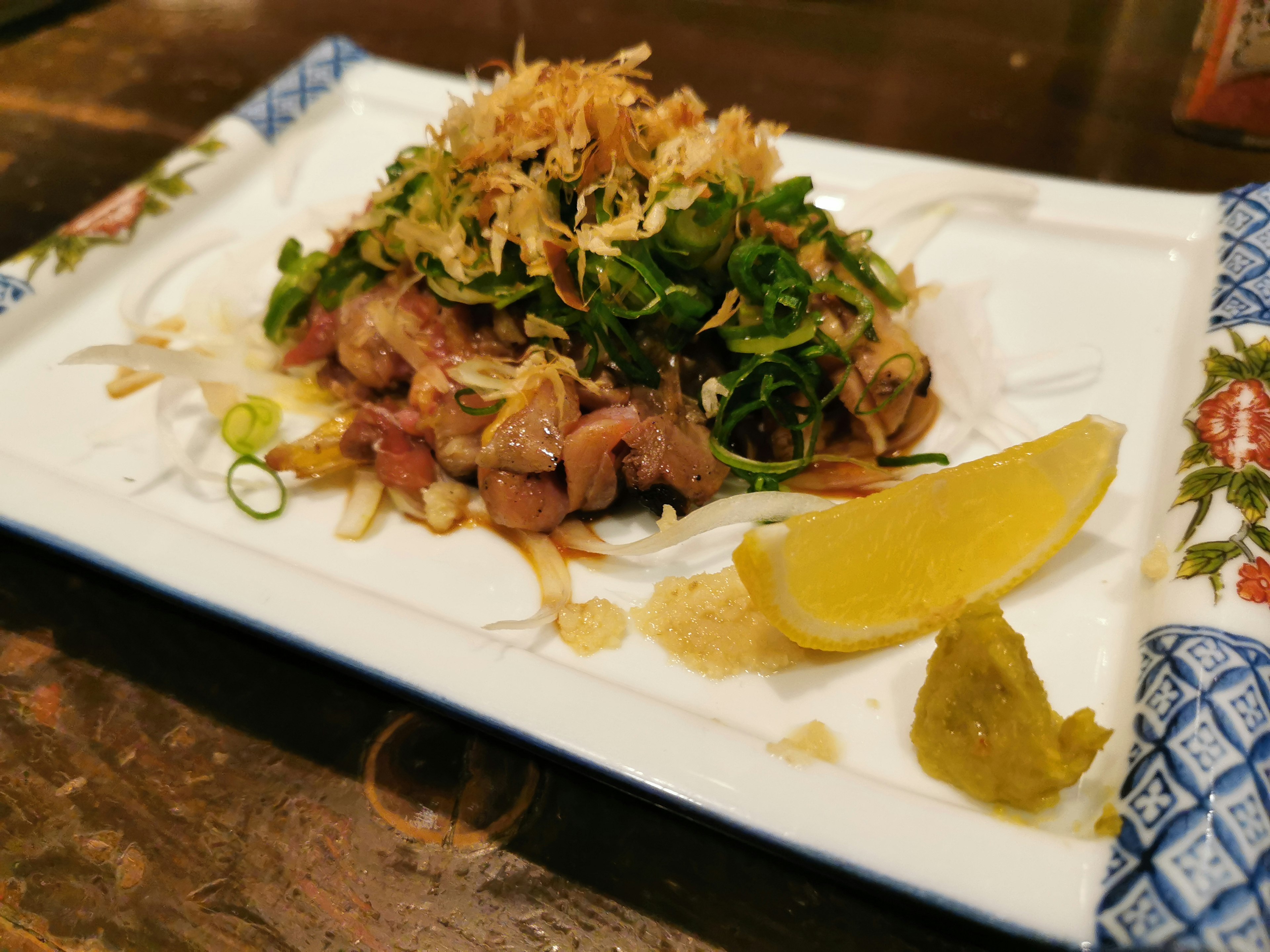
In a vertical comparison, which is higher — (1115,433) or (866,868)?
(1115,433)

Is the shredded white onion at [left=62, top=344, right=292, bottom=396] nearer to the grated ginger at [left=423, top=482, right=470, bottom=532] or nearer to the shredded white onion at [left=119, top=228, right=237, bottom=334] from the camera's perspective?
the shredded white onion at [left=119, top=228, right=237, bottom=334]

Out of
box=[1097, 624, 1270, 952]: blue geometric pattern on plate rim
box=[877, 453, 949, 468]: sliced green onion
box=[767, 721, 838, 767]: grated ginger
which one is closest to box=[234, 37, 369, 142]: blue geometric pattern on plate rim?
box=[877, 453, 949, 468]: sliced green onion

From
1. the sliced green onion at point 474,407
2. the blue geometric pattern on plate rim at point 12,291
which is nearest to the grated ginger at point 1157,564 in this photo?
the sliced green onion at point 474,407

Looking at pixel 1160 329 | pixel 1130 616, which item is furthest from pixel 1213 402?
pixel 1130 616

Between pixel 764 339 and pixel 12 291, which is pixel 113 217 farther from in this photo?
pixel 764 339

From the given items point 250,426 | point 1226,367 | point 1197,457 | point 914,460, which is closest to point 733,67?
point 914,460

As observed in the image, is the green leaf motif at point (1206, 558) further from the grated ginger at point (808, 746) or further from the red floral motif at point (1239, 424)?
the grated ginger at point (808, 746)

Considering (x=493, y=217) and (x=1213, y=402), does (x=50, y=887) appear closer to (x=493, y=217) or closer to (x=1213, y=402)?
(x=493, y=217)

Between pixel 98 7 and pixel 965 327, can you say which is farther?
pixel 98 7
